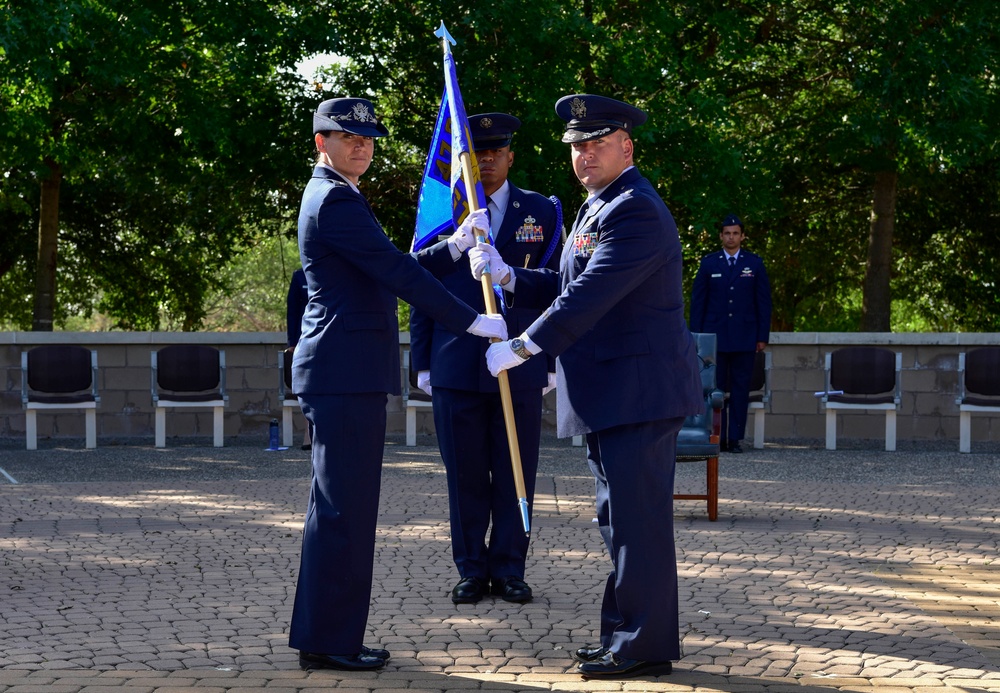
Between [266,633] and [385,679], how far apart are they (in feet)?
2.86

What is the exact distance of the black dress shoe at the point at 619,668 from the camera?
477 cm

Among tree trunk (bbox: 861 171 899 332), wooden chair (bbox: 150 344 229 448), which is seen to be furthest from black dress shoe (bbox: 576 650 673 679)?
tree trunk (bbox: 861 171 899 332)

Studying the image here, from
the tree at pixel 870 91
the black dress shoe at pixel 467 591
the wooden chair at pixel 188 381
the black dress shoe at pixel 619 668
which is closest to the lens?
the black dress shoe at pixel 619 668

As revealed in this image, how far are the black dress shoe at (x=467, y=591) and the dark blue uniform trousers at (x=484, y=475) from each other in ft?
0.25

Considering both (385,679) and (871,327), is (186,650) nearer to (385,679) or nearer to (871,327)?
(385,679)

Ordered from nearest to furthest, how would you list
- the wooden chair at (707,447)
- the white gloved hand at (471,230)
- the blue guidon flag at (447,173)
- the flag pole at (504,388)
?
the flag pole at (504,388) < the white gloved hand at (471,230) < the blue guidon flag at (447,173) < the wooden chair at (707,447)

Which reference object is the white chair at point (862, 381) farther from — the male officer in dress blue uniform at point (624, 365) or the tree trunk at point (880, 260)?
the male officer in dress blue uniform at point (624, 365)

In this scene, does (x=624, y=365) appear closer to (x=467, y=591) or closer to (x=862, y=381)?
(x=467, y=591)

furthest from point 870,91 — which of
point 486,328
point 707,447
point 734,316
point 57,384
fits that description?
point 486,328

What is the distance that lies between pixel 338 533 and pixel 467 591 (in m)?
1.21

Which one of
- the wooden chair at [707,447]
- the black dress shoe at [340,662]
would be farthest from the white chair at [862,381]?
the black dress shoe at [340,662]

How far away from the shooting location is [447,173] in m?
5.85

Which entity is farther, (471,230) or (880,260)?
(880,260)

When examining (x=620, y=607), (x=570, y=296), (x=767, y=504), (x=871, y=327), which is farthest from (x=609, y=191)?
(x=871, y=327)
